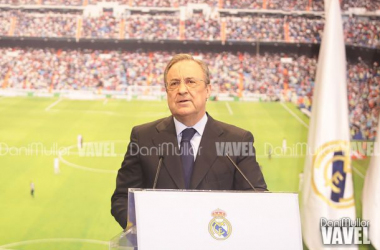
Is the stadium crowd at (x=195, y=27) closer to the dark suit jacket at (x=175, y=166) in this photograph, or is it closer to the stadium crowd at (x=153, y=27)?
the stadium crowd at (x=153, y=27)

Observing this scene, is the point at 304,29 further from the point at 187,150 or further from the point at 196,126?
the point at 187,150

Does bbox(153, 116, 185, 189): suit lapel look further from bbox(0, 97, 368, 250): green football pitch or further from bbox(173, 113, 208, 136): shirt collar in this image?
bbox(0, 97, 368, 250): green football pitch

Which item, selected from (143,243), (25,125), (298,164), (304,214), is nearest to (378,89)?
(298,164)

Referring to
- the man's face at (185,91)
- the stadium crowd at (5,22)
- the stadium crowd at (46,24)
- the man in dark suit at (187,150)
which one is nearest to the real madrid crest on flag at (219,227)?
the man in dark suit at (187,150)

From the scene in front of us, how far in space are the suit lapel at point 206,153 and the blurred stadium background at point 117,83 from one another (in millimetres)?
2785

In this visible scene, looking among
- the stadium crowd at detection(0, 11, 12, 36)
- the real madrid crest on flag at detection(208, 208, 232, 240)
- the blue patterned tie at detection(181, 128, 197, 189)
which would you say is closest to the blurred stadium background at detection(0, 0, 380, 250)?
the stadium crowd at detection(0, 11, 12, 36)

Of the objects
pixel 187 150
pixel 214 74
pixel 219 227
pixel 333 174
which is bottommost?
pixel 333 174

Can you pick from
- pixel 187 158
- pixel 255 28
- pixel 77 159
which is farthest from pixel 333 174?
pixel 187 158

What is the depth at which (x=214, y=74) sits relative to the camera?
4.99m

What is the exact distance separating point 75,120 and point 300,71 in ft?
8.62

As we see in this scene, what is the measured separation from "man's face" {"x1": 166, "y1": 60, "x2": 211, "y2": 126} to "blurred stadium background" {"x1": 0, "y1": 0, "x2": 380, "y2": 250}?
2.91 meters

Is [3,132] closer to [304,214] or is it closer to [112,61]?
[112,61]

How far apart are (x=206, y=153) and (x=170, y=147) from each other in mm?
175

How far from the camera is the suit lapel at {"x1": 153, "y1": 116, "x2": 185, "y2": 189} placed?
2.02 m
